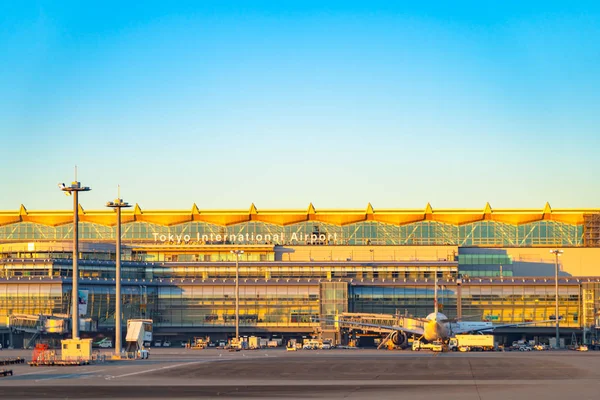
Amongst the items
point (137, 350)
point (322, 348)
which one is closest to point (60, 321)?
point (322, 348)

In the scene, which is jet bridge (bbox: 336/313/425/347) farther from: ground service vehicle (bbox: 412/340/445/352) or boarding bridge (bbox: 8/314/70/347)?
boarding bridge (bbox: 8/314/70/347)

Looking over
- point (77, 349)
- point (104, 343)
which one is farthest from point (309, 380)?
point (104, 343)

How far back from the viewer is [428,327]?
524 ft

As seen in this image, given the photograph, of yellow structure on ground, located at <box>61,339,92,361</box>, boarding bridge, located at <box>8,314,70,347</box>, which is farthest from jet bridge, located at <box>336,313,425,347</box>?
yellow structure on ground, located at <box>61,339,92,361</box>

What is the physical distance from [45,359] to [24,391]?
121 feet

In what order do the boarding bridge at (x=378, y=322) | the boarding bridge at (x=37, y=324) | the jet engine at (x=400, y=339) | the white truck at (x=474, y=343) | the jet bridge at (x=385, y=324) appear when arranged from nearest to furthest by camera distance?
the white truck at (x=474, y=343) → the jet engine at (x=400, y=339) → the jet bridge at (x=385, y=324) → the boarding bridge at (x=378, y=322) → the boarding bridge at (x=37, y=324)

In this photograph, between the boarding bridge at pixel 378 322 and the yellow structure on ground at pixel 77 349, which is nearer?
the yellow structure on ground at pixel 77 349

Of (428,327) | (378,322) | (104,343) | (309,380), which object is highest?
(309,380)

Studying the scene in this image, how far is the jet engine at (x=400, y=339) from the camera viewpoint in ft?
557

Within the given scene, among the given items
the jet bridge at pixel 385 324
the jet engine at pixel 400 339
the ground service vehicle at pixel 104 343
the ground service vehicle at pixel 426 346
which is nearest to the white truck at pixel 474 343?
the ground service vehicle at pixel 426 346

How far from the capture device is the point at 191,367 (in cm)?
9656

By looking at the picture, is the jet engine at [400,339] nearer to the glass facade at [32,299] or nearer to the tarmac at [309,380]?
the tarmac at [309,380]

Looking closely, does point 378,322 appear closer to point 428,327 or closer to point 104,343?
point 428,327

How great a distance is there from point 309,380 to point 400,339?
95358 mm
